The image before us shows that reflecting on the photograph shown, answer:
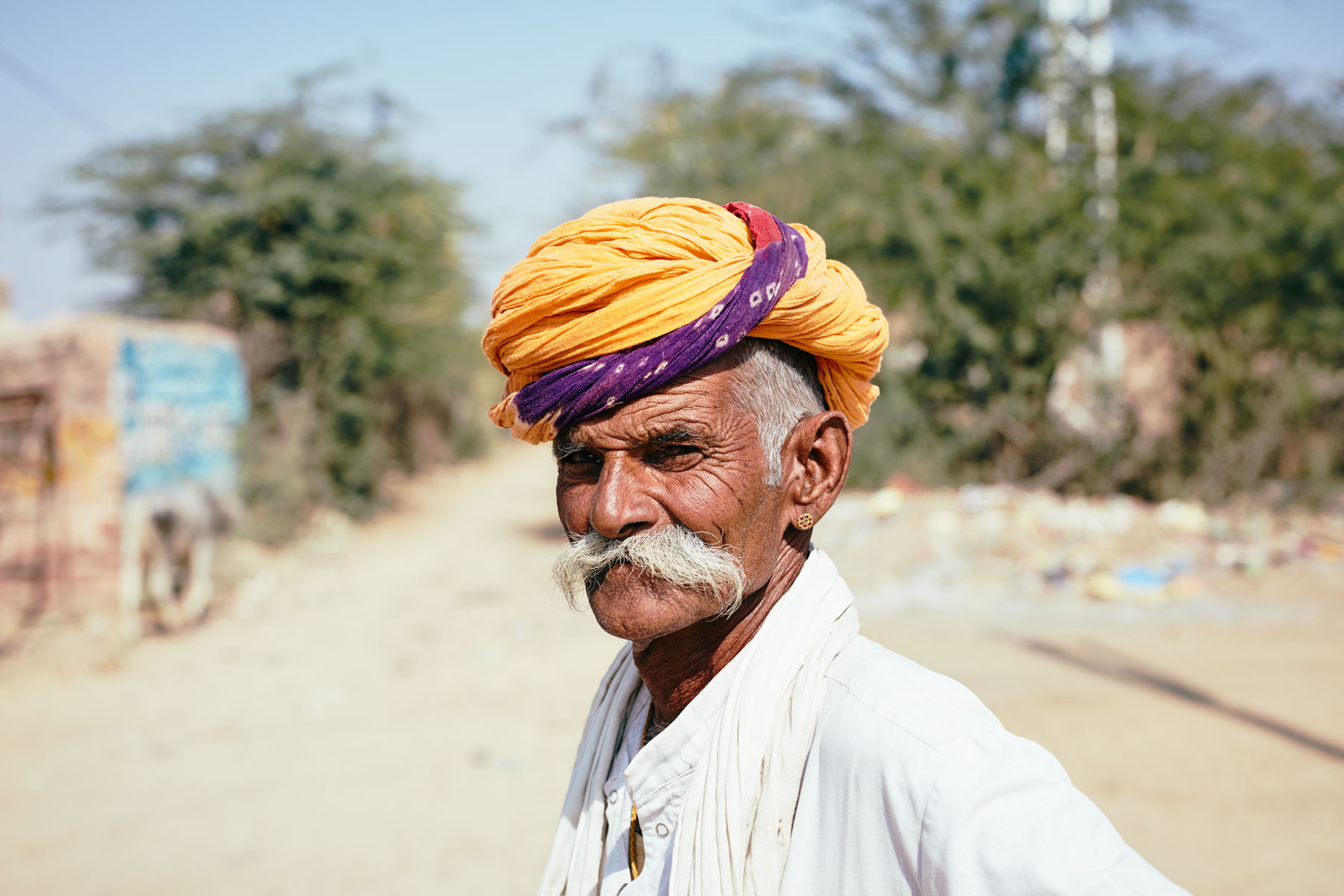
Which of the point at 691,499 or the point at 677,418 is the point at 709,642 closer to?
the point at 691,499

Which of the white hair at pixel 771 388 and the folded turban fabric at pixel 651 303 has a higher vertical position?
the folded turban fabric at pixel 651 303

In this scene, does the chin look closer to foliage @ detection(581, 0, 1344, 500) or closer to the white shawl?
the white shawl

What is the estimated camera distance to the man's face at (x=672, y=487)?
1338 millimetres

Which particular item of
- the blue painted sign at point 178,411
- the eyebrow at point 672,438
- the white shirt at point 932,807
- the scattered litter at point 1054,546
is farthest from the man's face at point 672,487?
the blue painted sign at point 178,411

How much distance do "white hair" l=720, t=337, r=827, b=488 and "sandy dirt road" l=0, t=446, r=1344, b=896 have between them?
3.15m

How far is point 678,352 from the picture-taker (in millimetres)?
1316

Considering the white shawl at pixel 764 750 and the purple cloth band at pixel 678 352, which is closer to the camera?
the white shawl at pixel 764 750

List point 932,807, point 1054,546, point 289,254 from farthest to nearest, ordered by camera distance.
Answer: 1. point 289,254
2. point 1054,546
3. point 932,807

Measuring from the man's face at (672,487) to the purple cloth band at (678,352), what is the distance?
0.03 m

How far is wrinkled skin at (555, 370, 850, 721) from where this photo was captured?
1347mm

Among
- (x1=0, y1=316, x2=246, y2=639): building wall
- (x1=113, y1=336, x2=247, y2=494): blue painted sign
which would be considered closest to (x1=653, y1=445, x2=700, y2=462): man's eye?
(x1=0, y1=316, x2=246, y2=639): building wall

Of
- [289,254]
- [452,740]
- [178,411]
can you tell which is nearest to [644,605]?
[452,740]

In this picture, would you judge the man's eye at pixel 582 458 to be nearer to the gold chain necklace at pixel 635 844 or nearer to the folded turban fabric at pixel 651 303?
the folded turban fabric at pixel 651 303

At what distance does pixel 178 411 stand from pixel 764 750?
10.6m
